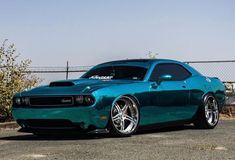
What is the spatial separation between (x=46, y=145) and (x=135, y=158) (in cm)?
177

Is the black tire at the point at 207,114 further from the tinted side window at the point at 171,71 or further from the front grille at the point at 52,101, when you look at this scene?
the front grille at the point at 52,101

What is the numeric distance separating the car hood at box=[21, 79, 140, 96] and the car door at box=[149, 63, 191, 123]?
67 cm

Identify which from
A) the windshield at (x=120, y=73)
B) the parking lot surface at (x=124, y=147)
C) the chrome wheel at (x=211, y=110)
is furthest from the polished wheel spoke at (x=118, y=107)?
the chrome wheel at (x=211, y=110)

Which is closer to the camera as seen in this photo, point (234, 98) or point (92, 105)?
point (92, 105)

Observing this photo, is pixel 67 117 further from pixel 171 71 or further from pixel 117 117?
pixel 171 71

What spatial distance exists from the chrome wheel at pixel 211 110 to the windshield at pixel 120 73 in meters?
1.73

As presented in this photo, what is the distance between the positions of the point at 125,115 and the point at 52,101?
3.84 feet

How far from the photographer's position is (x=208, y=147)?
705 cm

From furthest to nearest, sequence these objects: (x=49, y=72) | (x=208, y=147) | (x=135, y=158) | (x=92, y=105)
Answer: (x=49, y=72) → (x=92, y=105) → (x=208, y=147) → (x=135, y=158)

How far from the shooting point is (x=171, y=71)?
10289 mm

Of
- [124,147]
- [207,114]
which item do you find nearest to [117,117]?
[124,147]

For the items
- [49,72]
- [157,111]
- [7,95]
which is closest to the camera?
[157,111]

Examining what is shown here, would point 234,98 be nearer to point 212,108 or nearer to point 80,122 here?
point 212,108

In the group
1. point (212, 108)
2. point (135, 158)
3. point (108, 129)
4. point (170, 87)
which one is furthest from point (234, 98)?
point (135, 158)
